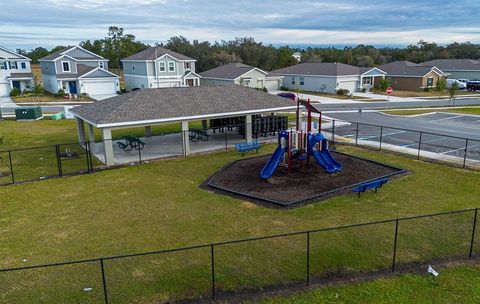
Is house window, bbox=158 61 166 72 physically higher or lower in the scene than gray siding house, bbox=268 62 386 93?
higher

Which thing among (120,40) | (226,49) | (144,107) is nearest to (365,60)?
(226,49)

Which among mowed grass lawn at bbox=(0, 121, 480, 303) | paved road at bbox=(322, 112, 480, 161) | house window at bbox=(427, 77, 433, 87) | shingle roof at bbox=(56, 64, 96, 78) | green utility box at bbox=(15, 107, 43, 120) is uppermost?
shingle roof at bbox=(56, 64, 96, 78)

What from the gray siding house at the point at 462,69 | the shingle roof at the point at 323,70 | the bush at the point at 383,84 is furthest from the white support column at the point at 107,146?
the gray siding house at the point at 462,69

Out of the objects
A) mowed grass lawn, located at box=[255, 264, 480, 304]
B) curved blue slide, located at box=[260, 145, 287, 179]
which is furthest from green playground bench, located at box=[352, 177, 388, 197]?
mowed grass lawn, located at box=[255, 264, 480, 304]

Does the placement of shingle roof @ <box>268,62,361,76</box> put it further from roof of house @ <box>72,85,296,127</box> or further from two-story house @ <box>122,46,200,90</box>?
roof of house @ <box>72,85,296,127</box>

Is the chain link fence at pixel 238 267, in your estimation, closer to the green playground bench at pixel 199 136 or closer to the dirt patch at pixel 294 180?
the dirt patch at pixel 294 180

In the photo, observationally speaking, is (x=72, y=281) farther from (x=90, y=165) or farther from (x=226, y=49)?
(x=226, y=49)

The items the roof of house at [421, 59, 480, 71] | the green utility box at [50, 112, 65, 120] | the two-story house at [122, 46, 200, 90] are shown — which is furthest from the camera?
the roof of house at [421, 59, 480, 71]
